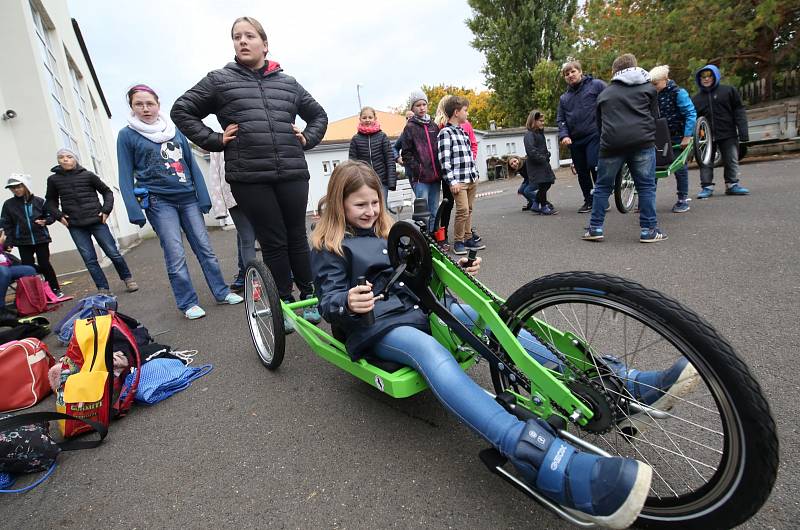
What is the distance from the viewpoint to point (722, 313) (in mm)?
2754

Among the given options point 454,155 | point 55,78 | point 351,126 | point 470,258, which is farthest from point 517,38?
point 470,258

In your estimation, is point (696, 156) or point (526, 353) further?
point (696, 156)

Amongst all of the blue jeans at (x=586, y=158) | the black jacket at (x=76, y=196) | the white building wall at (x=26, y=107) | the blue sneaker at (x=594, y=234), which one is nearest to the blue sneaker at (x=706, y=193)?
the blue jeans at (x=586, y=158)

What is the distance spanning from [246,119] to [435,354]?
248cm

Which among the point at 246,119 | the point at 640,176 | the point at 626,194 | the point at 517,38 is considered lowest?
the point at 626,194

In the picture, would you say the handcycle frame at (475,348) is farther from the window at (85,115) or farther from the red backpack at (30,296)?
the window at (85,115)

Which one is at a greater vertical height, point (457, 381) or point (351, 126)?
point (351, 126)

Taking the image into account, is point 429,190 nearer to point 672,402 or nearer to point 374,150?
point 374,150

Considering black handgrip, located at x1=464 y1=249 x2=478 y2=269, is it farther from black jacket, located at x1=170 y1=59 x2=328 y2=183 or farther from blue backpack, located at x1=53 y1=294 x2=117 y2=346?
blue backpack, located at x1=53 y1=294 x2=117 y2=346

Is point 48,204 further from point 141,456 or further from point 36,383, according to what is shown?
point 141,456

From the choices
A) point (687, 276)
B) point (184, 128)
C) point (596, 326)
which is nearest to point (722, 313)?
point (687, 276)

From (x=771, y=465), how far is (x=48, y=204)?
22.9ft

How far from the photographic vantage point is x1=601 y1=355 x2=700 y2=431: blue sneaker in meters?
1.34

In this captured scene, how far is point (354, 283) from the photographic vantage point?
6.88 ft
